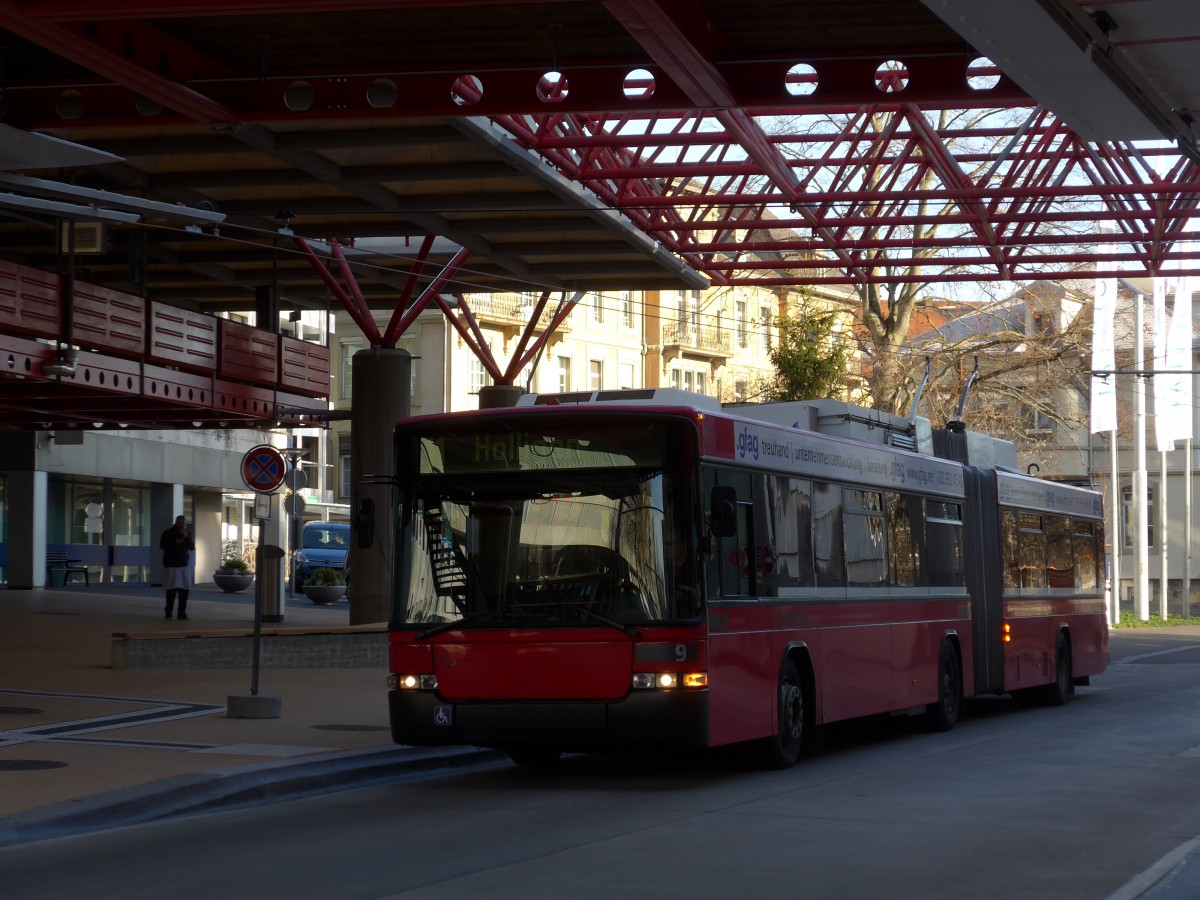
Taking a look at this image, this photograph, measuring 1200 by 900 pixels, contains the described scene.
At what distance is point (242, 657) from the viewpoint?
24875mm

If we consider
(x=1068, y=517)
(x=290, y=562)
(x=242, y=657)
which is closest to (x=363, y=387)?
(x=242, y=657)

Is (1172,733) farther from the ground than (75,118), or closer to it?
closer to it

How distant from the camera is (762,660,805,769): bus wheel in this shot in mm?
14555

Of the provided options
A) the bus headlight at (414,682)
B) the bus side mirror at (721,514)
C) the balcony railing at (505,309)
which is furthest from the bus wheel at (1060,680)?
the balcony railing at (505,309)

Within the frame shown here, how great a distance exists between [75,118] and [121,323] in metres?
8.28

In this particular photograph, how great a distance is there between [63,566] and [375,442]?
22.5m

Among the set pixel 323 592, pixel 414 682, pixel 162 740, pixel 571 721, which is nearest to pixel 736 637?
pixel 571 721

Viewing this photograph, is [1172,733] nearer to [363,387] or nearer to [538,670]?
[538,670]

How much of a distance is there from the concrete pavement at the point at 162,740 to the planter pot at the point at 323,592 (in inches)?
623

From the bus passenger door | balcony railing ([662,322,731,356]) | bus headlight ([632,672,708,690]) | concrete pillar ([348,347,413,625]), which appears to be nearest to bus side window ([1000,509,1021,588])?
the bus passenger door

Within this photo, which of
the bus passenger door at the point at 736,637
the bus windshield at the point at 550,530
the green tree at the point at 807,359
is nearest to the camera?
the bus windshield at the point at 550,530

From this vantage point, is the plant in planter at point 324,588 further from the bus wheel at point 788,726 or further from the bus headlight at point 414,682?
the bus headlight at point 414,682

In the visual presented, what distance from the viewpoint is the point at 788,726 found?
48.5 ft

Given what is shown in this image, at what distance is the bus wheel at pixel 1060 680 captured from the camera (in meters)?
23.2
